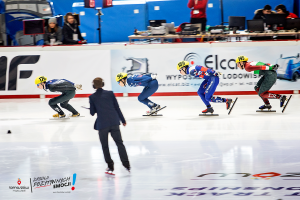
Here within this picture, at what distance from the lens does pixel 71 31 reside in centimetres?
1351

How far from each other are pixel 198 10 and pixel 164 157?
8544 millimetres

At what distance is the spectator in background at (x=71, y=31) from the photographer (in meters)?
13.3

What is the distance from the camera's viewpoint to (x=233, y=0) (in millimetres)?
18688

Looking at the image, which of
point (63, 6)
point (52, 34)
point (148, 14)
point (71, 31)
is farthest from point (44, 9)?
point (148, 14)

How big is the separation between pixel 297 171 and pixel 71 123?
5630 mm

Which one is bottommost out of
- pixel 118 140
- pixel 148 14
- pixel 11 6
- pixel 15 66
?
pixel 118 140

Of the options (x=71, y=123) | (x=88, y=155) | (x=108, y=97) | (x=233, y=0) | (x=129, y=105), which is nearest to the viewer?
(x=108, y=97)

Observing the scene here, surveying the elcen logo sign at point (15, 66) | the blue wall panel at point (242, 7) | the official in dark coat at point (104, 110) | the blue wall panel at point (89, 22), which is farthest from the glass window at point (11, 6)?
the official in dark coat at point (104, 110)

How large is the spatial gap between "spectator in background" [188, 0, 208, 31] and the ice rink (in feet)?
14.6

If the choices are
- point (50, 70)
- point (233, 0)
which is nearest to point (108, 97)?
point (50, 70)

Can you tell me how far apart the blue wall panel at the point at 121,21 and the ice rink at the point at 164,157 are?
958cm

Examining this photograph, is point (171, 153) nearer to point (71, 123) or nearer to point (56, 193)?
point (56, 193)

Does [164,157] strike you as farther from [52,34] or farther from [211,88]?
[52,34]

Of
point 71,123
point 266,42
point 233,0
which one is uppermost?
point 233,0
